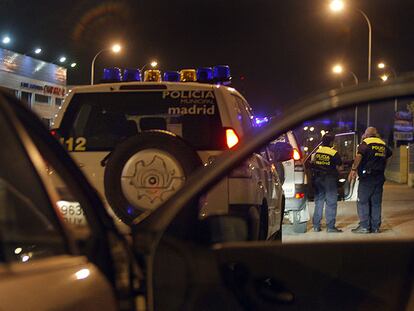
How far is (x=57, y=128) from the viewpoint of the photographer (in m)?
5.38

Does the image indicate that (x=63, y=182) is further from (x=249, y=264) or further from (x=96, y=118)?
(x=96, y=118)

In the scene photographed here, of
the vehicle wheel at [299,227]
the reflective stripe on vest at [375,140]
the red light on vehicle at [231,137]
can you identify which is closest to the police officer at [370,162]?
Result: the reflective stripe on vest at [375,140]

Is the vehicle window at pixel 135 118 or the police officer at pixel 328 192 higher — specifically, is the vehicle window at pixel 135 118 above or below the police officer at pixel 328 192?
above

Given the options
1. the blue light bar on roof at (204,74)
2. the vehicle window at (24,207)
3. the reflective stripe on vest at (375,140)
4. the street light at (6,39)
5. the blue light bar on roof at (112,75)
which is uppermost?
the street light at (6,39)

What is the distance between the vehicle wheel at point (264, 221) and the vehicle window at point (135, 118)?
602 millimetres

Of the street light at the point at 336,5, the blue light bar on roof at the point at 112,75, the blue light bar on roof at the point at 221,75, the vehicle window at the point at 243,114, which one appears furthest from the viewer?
the street light at the point at 336,5

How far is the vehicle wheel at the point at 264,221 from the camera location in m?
4.26

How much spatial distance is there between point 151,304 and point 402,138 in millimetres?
1473

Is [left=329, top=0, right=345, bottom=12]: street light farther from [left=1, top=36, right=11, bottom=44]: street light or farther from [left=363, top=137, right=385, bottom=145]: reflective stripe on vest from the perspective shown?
[left=1, top=36, right=11, bottom=44]: street light

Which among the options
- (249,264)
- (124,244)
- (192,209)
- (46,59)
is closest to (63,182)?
(124,244)

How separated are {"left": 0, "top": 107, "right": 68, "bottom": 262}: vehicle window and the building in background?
90.2 feet

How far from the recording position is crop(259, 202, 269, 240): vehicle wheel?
14.0ft

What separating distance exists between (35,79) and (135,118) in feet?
96.1

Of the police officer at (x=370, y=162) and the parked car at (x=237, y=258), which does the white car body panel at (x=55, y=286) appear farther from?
the police officer at (x=370, y=162)
